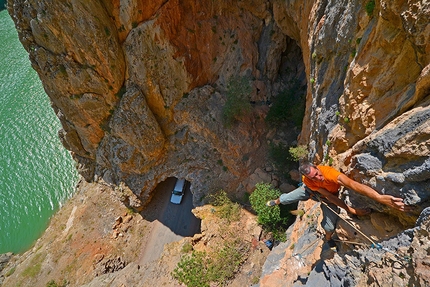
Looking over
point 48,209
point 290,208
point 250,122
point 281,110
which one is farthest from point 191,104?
point 48,209

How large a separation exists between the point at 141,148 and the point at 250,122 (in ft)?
24.0

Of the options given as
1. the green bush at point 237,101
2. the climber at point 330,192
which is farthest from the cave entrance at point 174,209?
the climber at point 330,192

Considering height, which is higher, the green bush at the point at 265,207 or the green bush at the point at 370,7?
the green bush at the point at 370,7

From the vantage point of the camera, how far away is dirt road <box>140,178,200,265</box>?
17219 mm

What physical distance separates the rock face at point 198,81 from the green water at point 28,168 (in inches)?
159

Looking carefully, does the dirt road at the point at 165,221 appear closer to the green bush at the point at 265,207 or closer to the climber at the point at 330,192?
the green bush at the point at 265,207

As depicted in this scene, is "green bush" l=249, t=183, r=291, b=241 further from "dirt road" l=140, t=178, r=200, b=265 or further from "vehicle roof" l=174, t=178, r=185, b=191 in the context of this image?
"vehicle roof" l=174, t=178, r=185, b=191

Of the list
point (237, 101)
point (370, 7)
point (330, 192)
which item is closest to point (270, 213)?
point (330, 192)

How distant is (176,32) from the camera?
47.0 feet

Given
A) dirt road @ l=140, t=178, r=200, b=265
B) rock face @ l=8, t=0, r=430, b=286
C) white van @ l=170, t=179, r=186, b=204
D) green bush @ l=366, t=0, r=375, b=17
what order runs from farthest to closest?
1. white van @ l=170, t=179, r=186, b=204
2. dirt road @ l=140, t=178, r=200, b=265
3. rock face @ l=8, t=0, r=430, b=286
4. green bush @ l=366, t=0, r=375, b=17

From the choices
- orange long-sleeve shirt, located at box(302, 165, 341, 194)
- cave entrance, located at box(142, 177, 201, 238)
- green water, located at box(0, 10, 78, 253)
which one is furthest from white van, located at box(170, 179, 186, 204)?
orange long-sleeve shirt, located at box(302, 165, 341, 194)

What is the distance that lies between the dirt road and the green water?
8702 millimetres

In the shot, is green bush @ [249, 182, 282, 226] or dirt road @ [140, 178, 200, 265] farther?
dirt road @ [140, 178, 200, 265]

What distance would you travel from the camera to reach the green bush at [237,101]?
1476 cm
